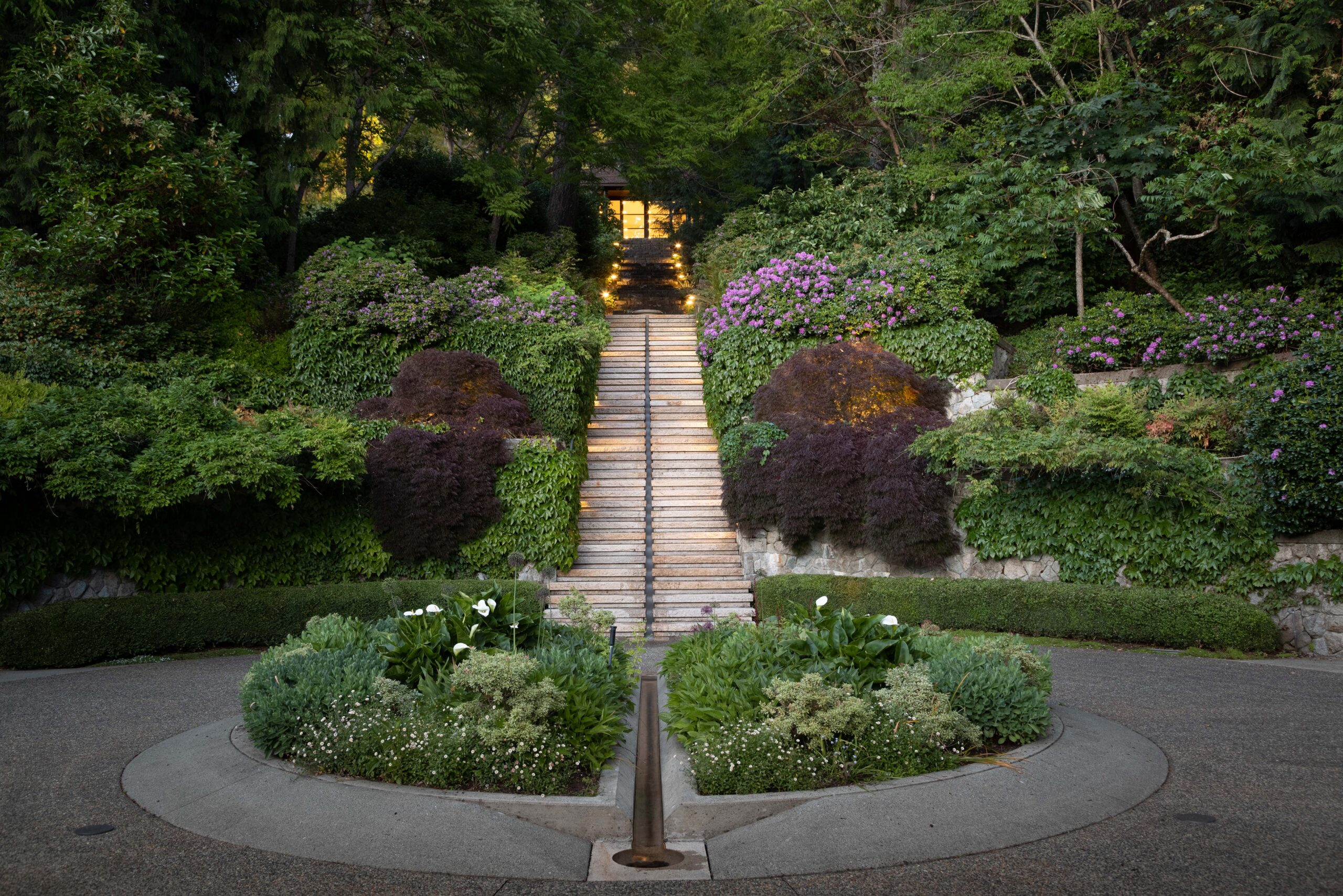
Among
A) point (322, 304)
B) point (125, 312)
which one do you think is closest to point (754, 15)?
point (322, 304)

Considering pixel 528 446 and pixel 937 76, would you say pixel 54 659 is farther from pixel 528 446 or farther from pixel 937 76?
pixel 937 76

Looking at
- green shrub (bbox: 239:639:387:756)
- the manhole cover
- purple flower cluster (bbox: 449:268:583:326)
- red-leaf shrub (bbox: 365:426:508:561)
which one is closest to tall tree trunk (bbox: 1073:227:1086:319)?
purple flower cluster (bbox: 449:268:583:326)

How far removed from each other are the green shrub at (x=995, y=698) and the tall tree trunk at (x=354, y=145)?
1286 centimetres

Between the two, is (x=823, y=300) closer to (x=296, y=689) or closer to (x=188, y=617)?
(x=188, y=617)

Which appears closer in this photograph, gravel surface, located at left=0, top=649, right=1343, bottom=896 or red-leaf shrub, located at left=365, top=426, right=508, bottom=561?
gravel surface, located at left=0, top=649, right=1343, bottom=896

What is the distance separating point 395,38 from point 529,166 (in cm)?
459

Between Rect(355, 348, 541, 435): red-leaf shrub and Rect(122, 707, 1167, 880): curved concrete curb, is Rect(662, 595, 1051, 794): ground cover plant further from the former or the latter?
Rect(355, 348, 541, 435): red-leaf shrub

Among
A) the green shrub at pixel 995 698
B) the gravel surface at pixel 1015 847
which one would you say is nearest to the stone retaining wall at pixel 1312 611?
the gravel surface at pixel 1015 847

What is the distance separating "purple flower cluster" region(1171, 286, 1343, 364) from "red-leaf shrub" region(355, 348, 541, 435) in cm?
817

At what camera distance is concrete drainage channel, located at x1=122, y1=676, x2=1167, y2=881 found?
3.78 m

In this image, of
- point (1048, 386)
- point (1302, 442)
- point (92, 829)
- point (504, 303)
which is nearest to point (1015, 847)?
point (92, 829)

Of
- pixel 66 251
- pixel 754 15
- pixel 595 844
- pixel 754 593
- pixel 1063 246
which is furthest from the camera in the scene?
pixel 754 15

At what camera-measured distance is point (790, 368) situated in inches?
471

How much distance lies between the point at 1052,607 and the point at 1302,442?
2.70 meters
